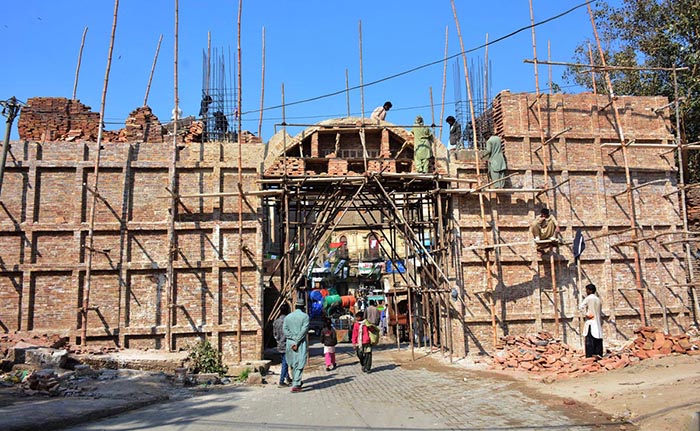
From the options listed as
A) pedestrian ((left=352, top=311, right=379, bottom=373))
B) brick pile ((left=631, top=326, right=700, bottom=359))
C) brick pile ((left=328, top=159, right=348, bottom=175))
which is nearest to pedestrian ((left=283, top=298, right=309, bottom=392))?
pedestrian ((left=352, top=311, right=379, bottom=373))

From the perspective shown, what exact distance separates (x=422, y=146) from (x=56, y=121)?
10243mm

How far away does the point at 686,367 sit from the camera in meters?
9.70

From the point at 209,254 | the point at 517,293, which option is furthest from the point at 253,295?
the point at 517,293

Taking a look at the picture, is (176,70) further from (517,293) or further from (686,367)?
(686,367)

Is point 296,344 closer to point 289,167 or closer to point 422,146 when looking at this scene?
point 289,167

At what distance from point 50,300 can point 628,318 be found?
15813mm

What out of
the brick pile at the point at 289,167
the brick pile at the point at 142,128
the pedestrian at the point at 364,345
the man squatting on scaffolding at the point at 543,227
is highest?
the brick pile at the point at 142,128

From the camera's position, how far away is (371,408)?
8.77 meters

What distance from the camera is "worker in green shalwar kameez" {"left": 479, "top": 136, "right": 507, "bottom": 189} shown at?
50.5 ft

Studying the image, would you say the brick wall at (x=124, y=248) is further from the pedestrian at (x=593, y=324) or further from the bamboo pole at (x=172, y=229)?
the pedestrian at (x=593, y=324)

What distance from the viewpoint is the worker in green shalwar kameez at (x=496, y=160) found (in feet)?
50.5

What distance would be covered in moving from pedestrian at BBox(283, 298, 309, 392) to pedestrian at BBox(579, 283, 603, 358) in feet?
19.9

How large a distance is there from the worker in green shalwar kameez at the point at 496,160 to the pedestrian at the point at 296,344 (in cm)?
737

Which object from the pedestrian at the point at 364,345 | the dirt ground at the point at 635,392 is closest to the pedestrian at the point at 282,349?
the pedestrian at the point at 364,345
